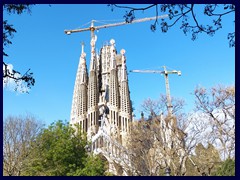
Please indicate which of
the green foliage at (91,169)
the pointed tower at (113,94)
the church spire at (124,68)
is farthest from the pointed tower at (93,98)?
the green foliage at (91,169)

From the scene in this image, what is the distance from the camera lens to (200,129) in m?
12.4

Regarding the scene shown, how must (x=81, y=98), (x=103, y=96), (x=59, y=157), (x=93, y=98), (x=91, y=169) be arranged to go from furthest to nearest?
(x=103, y=96) < (x=81, y=98) < (x=93, y=98) < (x=59, y=157) < (x=91, y=169)

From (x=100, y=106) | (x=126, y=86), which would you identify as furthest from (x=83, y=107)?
(x=126, y=86)

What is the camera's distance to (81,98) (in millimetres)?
41406

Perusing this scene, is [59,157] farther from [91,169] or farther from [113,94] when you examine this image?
[113,94]

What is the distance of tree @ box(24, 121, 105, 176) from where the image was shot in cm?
1378

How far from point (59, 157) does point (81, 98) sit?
27168mm

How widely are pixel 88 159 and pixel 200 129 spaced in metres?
4.89

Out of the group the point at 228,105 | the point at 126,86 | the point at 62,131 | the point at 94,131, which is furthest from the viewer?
the point at 126,86

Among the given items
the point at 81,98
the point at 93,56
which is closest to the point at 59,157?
the point at 81,98

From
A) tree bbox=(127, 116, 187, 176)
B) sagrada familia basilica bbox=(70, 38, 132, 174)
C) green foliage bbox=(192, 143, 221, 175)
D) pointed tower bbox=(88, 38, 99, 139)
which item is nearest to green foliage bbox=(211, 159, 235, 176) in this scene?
green foliage bbox=(192, 143, 221, 175)

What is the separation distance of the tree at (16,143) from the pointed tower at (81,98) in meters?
26.2

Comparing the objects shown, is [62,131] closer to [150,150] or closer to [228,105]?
[150,150]
